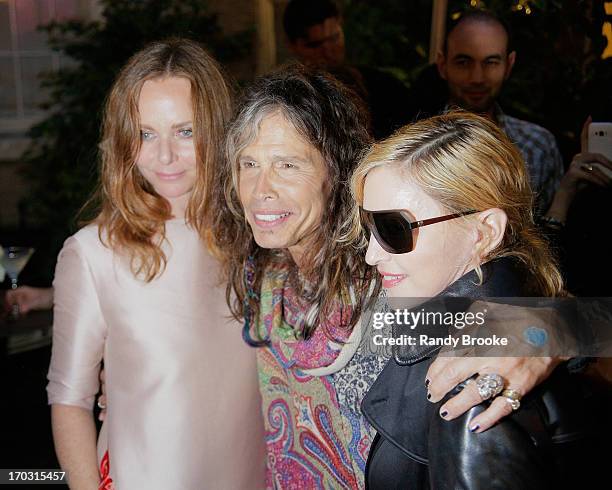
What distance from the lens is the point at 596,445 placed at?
1.35 m

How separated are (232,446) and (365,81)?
2176 millimetres

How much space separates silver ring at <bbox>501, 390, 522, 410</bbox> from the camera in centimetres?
128

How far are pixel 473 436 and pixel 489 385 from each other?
0.42 ft

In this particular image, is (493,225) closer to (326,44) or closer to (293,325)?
(293,325)

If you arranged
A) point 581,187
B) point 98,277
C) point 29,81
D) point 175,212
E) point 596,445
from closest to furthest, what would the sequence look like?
1. point 596,445
2. point 98,277
3. point 175,212
4. point 581,187
5. point 29,81

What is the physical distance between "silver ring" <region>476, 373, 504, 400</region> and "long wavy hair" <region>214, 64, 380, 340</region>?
20.8 inches

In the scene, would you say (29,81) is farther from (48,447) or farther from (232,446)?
(232,446)

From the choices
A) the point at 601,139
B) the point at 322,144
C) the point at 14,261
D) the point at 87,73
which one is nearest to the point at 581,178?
the point at 601,139

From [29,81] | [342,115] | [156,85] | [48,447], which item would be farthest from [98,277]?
[29,81]

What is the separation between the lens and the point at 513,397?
4.26 feet

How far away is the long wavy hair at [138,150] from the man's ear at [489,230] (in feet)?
2.83

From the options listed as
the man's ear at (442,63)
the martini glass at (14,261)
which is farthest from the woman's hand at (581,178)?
the martini glass at (14,261)

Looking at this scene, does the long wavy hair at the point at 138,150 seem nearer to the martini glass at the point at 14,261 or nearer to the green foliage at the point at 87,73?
the martini glass at the point at 14,261

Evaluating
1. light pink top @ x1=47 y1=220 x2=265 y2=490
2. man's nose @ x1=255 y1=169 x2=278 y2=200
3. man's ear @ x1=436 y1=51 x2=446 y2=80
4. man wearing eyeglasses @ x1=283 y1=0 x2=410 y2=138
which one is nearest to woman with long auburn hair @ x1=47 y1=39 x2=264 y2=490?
light pink top @ x1=47 y1=220 x2=265 y2=490
